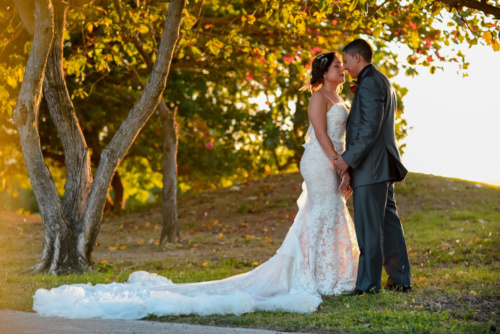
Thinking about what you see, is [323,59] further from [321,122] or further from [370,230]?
[370,230]

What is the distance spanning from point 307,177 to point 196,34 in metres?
6.50

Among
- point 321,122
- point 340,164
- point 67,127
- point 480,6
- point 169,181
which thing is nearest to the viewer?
point 340,164

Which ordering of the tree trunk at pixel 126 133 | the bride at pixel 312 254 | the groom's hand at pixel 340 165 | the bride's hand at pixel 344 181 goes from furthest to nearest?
1. the tree trunk at pixel 126 133
2. the bride's hand at pixel 344 181
3. the groom's hand at pixel 340 165
4. the bride at pixel 312 254

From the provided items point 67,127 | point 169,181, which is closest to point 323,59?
point 67,127

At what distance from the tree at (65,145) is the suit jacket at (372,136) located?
154 inches

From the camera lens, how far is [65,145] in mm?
9609

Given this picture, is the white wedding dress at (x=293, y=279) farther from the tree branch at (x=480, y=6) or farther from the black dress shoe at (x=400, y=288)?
the tree branch at (x=480, y=6)

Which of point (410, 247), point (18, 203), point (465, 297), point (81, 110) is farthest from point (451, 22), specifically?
point (18, 203)

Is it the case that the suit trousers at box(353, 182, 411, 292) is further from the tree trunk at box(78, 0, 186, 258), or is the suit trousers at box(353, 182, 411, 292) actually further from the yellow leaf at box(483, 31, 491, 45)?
the tree trunk at box(78, 0, 186, 258)

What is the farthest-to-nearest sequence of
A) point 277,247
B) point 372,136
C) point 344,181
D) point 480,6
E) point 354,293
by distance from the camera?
point 277,247 → point 480,6 → point 344,181 → point 354,293 → point 372,136

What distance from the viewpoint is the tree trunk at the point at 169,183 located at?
13.8 m

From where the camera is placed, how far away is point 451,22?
34.3ft

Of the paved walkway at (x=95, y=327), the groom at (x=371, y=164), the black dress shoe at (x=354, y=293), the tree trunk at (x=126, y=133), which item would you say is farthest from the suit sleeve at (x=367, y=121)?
the tree trunk at (x=126, y=133)

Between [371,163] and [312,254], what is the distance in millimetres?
1288
